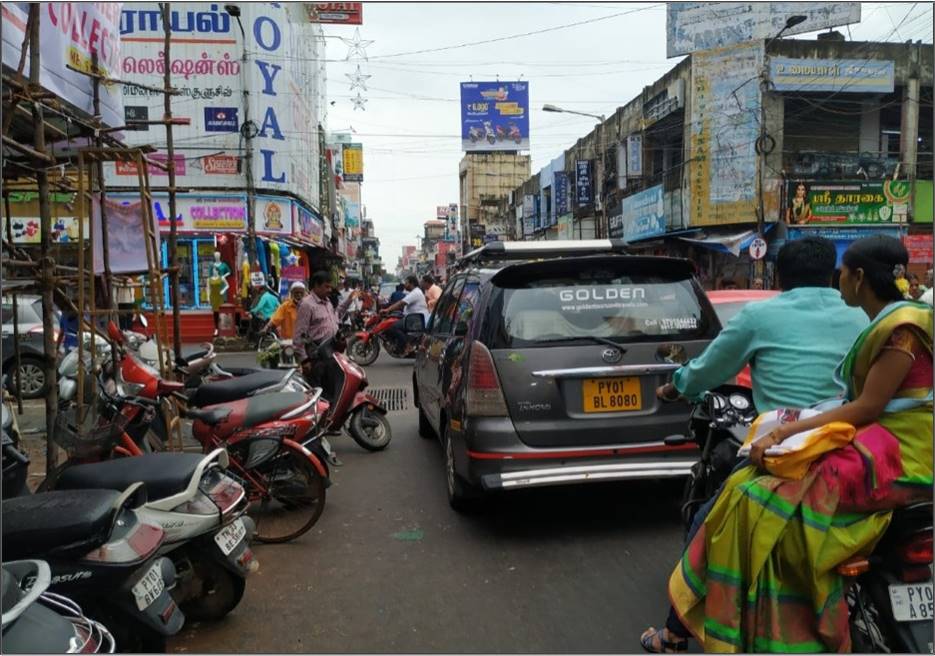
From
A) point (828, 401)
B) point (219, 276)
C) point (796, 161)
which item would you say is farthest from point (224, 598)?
point (796, 161)

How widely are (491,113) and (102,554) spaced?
33.7 meters

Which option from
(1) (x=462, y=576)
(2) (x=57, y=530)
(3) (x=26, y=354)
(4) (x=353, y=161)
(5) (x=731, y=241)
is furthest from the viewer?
(4) (x=353, y=161)

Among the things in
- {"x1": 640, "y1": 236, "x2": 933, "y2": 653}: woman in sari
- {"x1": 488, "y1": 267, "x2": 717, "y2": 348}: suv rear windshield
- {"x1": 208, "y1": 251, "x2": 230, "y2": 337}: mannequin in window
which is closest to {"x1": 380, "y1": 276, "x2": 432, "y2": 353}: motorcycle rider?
{"x1": 208, "y1": 251, "x2": 230, "y2": 337}: mannequin in window

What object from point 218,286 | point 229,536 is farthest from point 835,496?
point 218,286

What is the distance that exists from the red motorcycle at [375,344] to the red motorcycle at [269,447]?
878 centimetres

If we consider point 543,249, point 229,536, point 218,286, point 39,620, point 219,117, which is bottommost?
point 229,536

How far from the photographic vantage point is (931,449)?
2223mm

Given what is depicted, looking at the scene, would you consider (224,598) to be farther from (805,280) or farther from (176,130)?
(176,130)

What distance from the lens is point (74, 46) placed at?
17.5 feet

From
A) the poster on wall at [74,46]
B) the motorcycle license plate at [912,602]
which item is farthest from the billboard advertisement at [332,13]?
the motorcycle license plate at [912,602]

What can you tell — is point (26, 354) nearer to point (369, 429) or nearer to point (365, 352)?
point (365, 352)

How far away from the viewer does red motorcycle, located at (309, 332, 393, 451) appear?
22.0 ft

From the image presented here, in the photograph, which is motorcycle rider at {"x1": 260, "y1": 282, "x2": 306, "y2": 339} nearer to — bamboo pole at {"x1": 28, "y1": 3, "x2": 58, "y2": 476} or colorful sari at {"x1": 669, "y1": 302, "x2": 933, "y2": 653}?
bamboo pole at {"x1": 28, "y1": 3, "x2": 58, "y2": 476}

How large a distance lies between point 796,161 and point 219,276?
52.8ft
